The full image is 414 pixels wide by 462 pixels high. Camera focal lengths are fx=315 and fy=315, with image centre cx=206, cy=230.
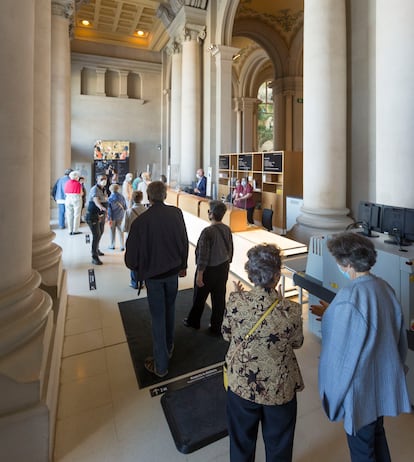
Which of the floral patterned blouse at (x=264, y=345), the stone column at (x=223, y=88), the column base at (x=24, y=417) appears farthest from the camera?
the stone column at (x=223, y=88)

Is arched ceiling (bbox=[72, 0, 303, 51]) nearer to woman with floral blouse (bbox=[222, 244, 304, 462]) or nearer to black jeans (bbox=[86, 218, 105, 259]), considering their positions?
black jeans (bbox=[86, 218, 105, 259])

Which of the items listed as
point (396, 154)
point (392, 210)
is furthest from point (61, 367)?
point (396, 154)

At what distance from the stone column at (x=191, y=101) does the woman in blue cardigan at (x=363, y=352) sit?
11627 mm

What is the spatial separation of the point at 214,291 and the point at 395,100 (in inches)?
119

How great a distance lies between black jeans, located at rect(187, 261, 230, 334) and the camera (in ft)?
11.3

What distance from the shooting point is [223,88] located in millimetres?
11367

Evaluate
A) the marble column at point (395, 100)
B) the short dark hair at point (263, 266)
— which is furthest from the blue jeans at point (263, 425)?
the marble column at point (395, 100)

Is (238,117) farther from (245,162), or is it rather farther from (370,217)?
(370,217)

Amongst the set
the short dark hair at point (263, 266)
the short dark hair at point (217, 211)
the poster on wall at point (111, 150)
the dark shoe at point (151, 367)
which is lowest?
the dark shoe at point (151, 367)

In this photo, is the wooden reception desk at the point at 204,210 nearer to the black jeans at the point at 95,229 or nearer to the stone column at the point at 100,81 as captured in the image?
the black jeans at the point at 95,229

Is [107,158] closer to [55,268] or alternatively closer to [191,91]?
[191,91]

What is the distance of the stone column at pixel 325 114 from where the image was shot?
522 cm

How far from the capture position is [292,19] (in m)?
14.4

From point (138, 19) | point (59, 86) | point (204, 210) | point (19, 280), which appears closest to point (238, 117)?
point (138, 19)
